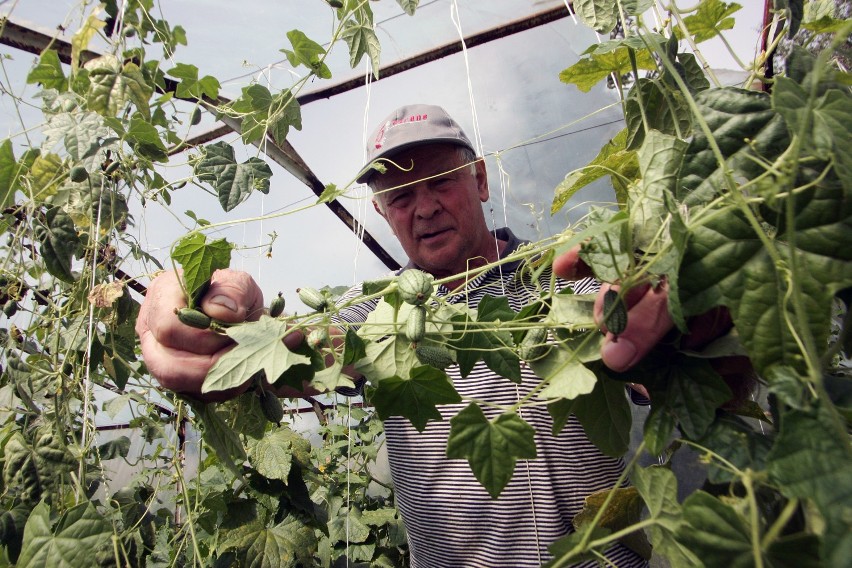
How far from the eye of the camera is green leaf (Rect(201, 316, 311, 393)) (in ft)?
2.37

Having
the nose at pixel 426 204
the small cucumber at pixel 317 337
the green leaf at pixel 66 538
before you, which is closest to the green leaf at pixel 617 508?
the small cucumber at pixel 317 337

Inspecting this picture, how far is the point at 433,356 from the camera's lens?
2.44 ft

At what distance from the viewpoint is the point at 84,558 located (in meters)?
0.95

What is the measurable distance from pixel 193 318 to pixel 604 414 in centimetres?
61

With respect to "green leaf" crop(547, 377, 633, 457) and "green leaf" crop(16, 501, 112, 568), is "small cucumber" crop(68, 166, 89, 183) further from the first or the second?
"green leaf" crop(547, 377, 633, 457)

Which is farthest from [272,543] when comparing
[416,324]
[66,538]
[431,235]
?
[416,324]

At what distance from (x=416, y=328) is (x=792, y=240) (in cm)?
42

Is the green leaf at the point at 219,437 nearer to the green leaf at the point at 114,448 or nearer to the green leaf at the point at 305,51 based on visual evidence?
the green leaf at the point at 305,51

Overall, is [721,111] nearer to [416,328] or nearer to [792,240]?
[792,240]

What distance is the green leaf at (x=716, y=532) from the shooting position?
0.47 m

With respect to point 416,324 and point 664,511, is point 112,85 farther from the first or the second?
point 664,511

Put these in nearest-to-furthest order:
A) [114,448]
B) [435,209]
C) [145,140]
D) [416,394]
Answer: [416,394] < [145,140] < [435,209] < [114,448]

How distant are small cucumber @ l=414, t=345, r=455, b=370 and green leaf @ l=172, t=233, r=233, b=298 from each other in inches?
Answer: 13.5

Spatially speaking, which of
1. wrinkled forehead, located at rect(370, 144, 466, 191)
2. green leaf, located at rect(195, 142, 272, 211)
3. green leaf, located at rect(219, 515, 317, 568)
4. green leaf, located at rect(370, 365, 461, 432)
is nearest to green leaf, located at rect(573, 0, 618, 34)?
green leaf, located at rect(370, 365, 461, 432)
